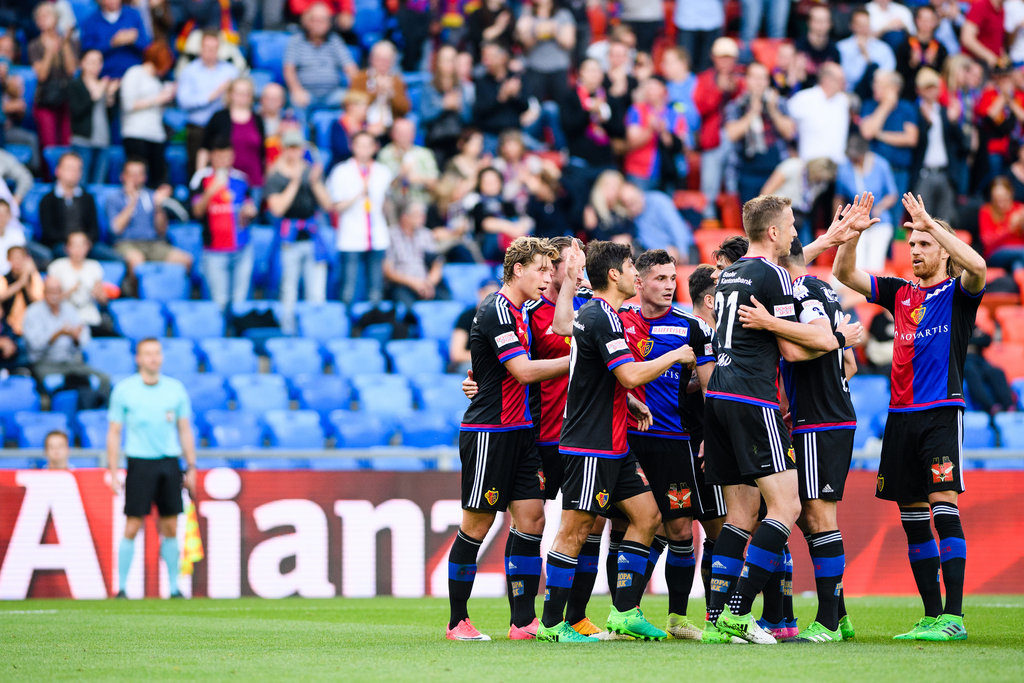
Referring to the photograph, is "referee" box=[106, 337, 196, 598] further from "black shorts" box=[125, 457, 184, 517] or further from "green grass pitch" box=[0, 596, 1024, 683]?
"green grass pitch" box=[0, 596, 1024, 683]

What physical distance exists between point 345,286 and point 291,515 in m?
4.31

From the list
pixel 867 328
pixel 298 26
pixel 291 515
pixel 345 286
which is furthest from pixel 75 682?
pixel 298 26

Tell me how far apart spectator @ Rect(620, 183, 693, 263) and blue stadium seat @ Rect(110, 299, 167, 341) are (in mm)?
5706

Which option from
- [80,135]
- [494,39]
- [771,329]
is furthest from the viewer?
[494,39]

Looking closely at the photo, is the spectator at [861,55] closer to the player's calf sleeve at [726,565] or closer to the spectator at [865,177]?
the spectator at [865,177]

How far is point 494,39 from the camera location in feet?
59.2

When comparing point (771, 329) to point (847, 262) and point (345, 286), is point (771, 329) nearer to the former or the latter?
point (847, 262)

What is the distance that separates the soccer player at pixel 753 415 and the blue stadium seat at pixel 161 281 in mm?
9584

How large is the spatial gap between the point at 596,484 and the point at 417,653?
1329 millimetres

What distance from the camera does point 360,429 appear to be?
13586mm

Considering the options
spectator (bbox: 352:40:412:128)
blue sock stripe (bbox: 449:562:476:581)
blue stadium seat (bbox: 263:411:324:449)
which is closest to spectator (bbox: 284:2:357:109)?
spectator (bbox: 352:40:412:128)

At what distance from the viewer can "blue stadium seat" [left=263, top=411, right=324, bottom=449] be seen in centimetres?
Result: 1348

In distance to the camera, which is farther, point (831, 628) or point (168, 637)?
point (168, 637)

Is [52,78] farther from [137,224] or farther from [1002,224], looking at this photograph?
[1002,224]
